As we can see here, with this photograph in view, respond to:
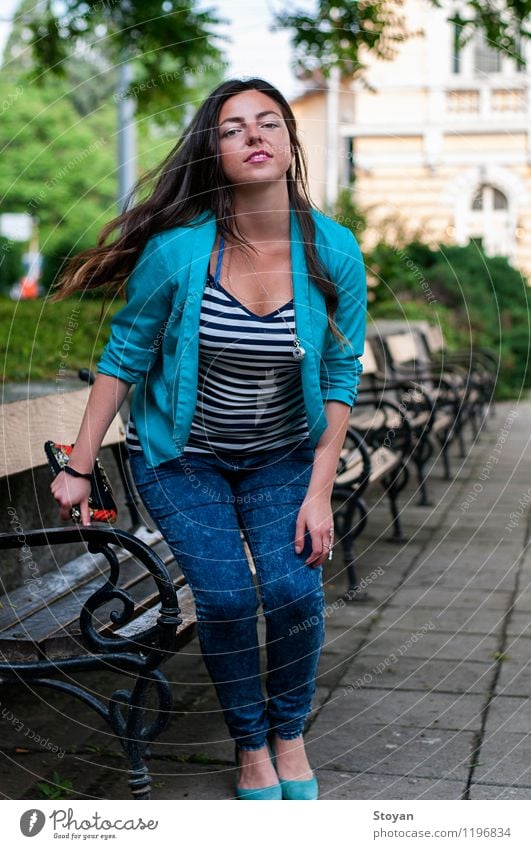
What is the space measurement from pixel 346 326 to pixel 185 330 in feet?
1.49

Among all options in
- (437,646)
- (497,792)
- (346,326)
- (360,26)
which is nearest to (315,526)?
(346,326)

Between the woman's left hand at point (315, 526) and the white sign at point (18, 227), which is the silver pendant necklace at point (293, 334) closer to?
the woman's left hand at point (315, 526)

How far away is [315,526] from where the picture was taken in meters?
3.31

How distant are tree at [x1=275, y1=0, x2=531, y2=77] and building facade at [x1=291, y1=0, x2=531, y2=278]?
8760mm

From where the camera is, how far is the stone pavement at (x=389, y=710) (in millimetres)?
3607

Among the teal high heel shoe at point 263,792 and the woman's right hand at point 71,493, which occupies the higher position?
the woman's right hand at point 71,493

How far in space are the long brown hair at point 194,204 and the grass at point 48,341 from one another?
2019 mm

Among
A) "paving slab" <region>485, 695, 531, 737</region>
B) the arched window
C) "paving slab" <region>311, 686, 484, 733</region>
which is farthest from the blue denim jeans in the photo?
the arched window

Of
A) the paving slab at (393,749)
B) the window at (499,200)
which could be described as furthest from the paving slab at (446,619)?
the window at (499,200)

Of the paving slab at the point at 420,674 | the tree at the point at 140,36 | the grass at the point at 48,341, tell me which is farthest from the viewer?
the tree at the point at 140,36

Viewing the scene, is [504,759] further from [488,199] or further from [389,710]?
[488,199]

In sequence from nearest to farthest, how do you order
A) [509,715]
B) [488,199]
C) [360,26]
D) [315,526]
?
[315,526], [509,715], [360,26], [488,199]

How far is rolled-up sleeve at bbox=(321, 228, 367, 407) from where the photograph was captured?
337cm
